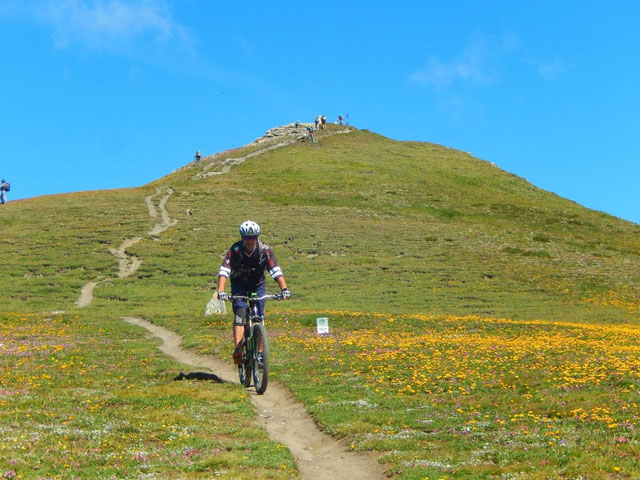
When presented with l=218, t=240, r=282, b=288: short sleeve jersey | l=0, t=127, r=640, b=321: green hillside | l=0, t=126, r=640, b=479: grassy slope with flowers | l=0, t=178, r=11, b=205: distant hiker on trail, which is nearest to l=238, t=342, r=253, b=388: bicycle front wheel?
l=0, t=126, r=640, b=479: grassy slope with flowers

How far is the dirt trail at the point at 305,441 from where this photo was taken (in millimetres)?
10281

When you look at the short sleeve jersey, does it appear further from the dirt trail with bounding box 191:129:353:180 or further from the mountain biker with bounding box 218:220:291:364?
the dirt trail with bounding box 191:129:353:180

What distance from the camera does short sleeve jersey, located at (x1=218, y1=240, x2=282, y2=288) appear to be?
49.6ft

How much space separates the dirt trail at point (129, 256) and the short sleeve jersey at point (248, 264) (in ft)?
102

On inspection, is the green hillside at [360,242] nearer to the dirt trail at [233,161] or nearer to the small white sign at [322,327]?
the dirt trail at [233,161]

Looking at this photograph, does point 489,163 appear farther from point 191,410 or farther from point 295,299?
point 191,410

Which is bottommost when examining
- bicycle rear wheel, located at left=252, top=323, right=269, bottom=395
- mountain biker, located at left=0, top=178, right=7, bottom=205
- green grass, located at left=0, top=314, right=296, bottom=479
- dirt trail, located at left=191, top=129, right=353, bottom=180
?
green grass, located at left=0, top=314, right=296, bottom=479

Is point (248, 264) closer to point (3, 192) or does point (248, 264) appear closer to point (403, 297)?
point (403, 297)

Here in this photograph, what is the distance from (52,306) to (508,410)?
37.0 m

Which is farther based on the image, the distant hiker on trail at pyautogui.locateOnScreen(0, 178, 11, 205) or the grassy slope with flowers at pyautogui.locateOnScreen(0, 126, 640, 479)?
the distant hiker on trail at pyautogui.locateOnScreen(0, 178, 11, 205)

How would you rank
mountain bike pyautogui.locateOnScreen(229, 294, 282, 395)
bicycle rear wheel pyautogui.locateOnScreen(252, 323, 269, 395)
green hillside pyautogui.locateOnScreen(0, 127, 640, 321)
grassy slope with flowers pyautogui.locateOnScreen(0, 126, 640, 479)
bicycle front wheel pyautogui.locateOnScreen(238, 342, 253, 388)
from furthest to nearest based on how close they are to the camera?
green hillside pyautogui.locateOnScreen(0, 127, 640, 321), bicycle front wheel pyautogui.locateOnScreen(238, 342, 253, 388), mountain bike pyautogui.locateOnScreen(229, 294, 282, 395), bicycle rear wheel pyautogui.locateOnScreen(252, 323, 269, 395), grassy slope with flowers pyautogui.locateOnScreen(0, 126, 640, 479)

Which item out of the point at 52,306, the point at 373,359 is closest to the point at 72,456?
the point at 373,359

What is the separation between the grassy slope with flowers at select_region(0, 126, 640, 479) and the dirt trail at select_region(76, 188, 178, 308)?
93 cm

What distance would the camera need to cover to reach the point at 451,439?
1112cm
